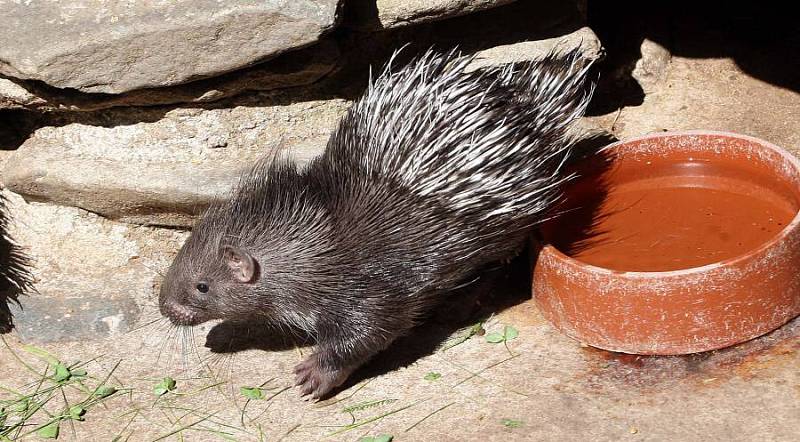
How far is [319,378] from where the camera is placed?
333 centimetres

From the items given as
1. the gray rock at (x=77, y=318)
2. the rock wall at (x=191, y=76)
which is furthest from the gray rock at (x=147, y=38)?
the gray rock at (x=77, y=318)

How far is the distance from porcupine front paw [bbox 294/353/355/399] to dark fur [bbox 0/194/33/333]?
140 cm

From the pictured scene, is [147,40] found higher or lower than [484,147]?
higher

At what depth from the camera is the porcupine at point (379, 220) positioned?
10.7ft

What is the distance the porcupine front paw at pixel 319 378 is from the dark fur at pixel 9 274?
1398 millimetres

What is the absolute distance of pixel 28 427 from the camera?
3.42m

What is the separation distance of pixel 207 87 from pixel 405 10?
32.1 inches

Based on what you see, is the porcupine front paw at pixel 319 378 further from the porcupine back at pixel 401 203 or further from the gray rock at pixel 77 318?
the gray rock at pixel 77 318

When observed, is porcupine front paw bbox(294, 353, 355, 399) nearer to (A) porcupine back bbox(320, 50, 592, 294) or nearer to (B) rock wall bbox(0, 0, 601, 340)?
(A) porcupine back bbox(320, 50, 592, 294)

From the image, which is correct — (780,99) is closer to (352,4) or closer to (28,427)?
(352,4)

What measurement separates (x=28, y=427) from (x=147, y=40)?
1.46 meters

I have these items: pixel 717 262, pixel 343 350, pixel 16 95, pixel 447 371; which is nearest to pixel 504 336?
pixel 447 371

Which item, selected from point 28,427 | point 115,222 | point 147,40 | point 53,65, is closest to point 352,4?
point 147,40

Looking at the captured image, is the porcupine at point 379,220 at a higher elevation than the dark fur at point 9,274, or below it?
higher
